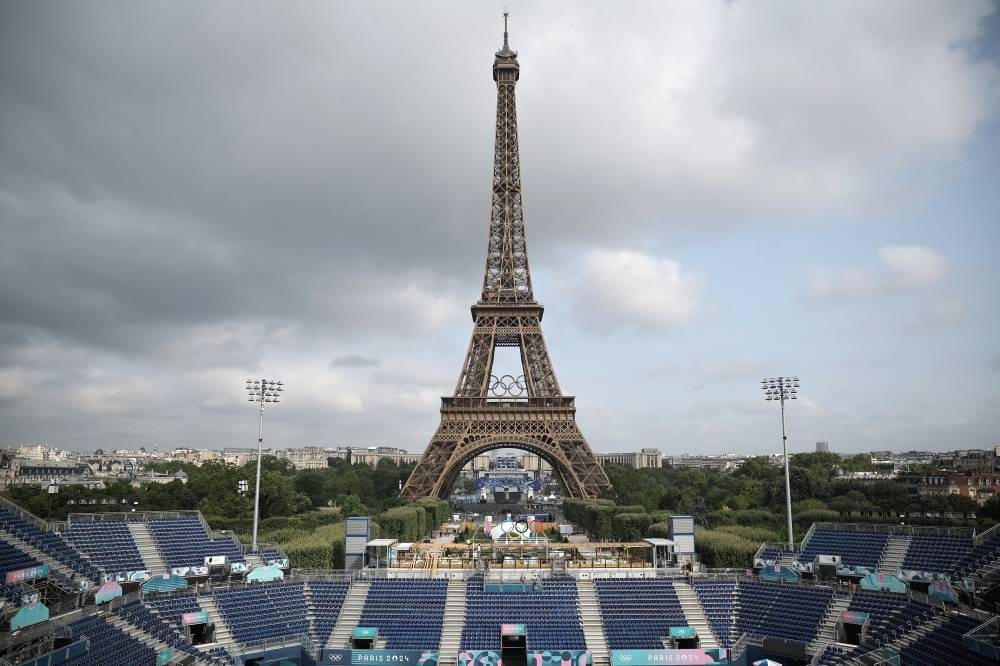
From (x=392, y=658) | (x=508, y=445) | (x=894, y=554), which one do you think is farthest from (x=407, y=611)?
(x=508, y=445)

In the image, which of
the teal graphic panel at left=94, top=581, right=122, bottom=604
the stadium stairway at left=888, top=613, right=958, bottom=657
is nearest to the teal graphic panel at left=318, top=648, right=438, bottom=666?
the teal graphic panel at left=94, top=581, right=122, bottom=604

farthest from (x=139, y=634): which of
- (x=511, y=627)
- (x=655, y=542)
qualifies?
(x=655, y=542)

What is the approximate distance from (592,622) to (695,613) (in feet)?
19.1

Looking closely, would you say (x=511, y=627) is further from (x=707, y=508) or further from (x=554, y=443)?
(x=707, y=508)

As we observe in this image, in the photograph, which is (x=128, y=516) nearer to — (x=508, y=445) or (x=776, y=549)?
(x=508, y=445)

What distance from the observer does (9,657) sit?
74.5 ft

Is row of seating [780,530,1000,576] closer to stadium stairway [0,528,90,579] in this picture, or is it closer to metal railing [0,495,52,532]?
stadium stairway [0,528,90,579]

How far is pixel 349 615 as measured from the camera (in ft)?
113

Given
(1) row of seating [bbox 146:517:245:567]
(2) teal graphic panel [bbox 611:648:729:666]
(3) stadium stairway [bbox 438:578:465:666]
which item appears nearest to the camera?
(2) teal graphic panel [bbox 611:648:729:666]

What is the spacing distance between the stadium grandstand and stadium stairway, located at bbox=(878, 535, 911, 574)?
8cm

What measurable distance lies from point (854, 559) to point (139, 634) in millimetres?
38454

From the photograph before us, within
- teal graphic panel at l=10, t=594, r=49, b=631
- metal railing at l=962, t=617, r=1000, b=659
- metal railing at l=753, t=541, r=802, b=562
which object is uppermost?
teal graphic panel at l=10, t=594, r=49, b=631

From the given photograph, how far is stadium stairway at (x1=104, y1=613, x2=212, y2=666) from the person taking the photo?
27.7m

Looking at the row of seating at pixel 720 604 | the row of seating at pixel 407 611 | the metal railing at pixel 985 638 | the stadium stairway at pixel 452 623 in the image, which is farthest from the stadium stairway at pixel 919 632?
the row of seating at pixel 407 611
